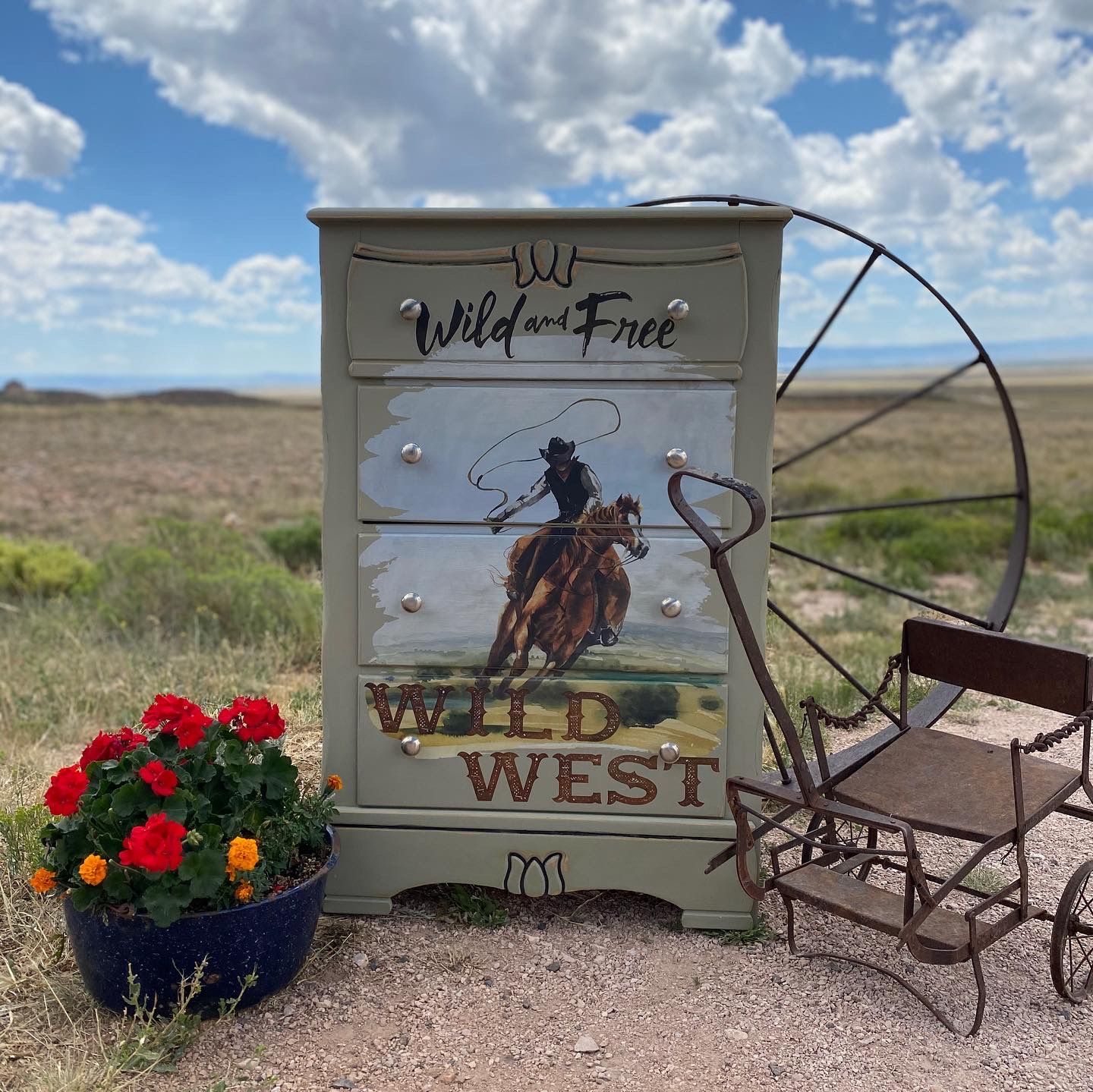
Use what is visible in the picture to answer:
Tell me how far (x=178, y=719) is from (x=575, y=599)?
1.17 metres

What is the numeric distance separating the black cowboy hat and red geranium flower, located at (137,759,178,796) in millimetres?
1345

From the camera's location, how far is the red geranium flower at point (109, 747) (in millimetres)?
2826

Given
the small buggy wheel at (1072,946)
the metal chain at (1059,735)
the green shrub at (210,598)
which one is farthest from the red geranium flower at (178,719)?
the green shrub at (210,598)

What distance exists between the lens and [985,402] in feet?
179

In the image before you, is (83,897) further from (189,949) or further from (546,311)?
(546,311)

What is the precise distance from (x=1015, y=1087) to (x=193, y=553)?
24.4 ft

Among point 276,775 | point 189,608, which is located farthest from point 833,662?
point 189,608

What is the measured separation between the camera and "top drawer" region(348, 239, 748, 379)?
9.85 ft

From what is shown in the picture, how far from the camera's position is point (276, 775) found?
2.89m

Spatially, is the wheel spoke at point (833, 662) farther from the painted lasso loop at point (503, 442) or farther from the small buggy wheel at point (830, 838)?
the painted lasso loop at point (503, 442)

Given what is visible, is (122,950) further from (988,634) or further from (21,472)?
(21,472)

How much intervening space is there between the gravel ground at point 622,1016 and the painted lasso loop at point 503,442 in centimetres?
135

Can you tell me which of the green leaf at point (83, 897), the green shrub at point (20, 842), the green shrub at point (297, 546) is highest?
the green leaf at point (83, 897)

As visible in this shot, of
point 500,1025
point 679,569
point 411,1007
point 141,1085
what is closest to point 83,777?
point 141,1085
